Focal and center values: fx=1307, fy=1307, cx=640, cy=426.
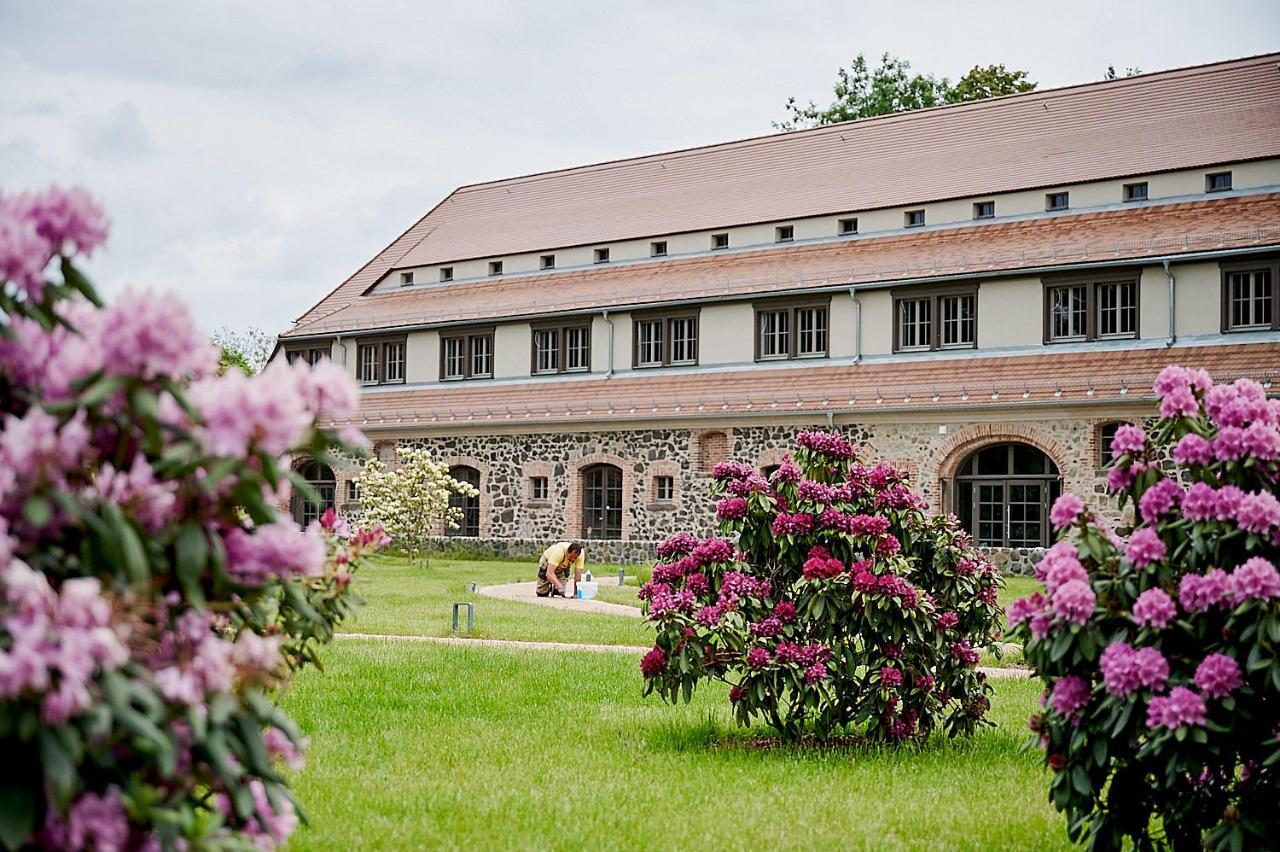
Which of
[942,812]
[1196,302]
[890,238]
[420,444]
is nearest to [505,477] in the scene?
[420,444]

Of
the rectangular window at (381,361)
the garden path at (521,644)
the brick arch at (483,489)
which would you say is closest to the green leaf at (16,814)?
the garden path at (521,644)

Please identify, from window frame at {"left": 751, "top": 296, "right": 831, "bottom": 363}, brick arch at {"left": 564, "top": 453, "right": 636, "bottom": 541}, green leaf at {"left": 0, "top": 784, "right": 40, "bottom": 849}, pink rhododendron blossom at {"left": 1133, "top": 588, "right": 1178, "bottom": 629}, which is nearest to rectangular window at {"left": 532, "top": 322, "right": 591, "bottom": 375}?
brick arch at {"left": 564, "top": 453, "right": 636, "bottom": 541}

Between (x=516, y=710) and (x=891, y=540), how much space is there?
11.2 ft

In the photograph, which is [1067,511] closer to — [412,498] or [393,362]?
[412,498]

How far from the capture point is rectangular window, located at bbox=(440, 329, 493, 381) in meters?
36.5

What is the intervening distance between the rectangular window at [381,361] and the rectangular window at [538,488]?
20.2 ft

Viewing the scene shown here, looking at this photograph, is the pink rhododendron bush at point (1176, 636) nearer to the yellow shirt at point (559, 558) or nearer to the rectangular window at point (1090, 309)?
the yellow shirt at point (559, 558)

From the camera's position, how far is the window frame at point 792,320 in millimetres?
30894

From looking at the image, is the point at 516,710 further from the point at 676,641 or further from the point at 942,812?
the point at 942,812

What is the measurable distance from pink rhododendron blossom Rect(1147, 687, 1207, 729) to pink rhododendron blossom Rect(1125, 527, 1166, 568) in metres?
0.56

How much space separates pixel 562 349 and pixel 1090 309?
45.1 ft

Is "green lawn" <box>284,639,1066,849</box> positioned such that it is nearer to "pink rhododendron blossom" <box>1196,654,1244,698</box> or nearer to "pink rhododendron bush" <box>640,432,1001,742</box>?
"pink rhododendron bush" <box>640,432,1001,742</box>

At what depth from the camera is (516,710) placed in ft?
33.9

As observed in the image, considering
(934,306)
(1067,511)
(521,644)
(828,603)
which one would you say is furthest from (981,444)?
(1067,511)
